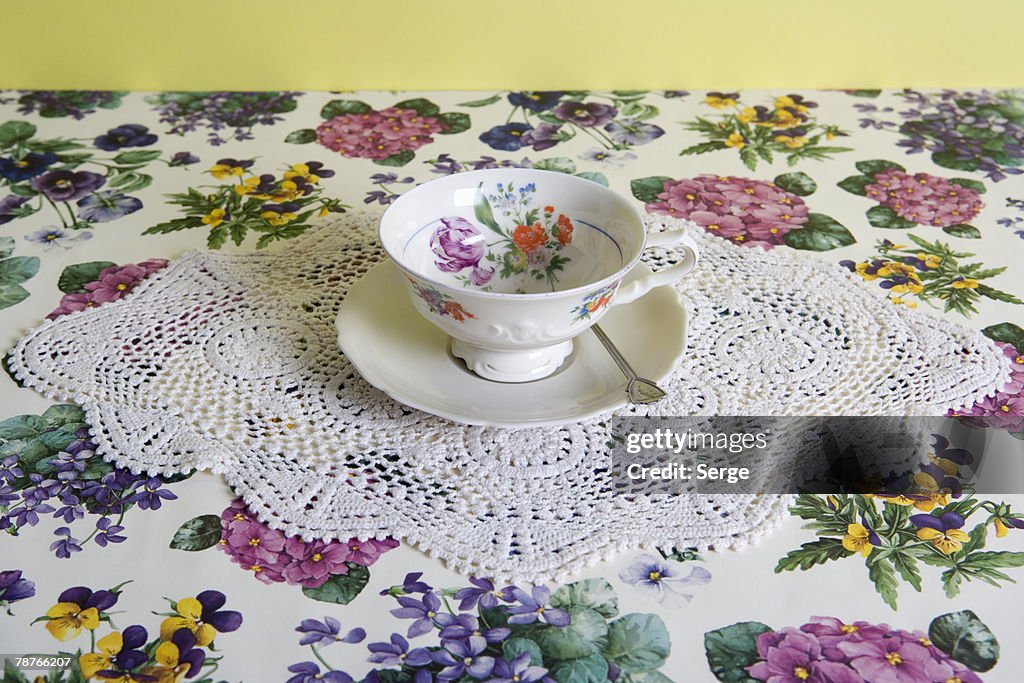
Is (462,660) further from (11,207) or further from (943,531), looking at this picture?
(11,207)

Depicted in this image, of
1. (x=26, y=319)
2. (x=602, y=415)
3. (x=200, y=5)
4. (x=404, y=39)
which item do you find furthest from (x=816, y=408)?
(x=200, y=5)

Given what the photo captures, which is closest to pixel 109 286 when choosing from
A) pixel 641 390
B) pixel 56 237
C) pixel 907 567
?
pixel 56 237

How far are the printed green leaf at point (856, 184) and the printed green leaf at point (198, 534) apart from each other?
0.85 m

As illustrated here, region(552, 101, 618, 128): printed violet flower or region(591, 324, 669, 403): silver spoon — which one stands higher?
region(591, 324, 669, 403): silver spoon

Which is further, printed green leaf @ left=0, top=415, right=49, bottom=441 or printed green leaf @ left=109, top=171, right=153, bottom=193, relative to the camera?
printed green leaf @ left=109, top=171, right=153, bottom=193

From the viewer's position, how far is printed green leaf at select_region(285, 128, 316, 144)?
4.27 ft

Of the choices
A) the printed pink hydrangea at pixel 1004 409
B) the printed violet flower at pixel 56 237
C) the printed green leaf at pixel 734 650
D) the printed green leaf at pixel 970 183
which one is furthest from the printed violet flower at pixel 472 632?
the printed green leaf at pixel 970 183

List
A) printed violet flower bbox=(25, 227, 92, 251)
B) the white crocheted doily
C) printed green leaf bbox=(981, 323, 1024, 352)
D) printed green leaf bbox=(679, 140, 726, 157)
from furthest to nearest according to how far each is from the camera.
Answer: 1. printed green leaf bbox=(679, 140, 726, 157)
2. printed violet flower bbox=(25, 227, 92, 251)
3. printed green leaf bbox=(981, 323, 1024, 352)
4. the white crocheted doily

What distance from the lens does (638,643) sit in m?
0.63

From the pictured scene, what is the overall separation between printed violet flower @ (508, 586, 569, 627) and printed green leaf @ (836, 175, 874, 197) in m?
0.74

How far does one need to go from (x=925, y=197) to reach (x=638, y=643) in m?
0.78

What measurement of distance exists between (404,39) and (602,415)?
835 mm

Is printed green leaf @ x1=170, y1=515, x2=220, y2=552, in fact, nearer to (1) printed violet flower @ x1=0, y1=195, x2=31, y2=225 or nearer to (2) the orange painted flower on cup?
(2) the orange painted flower on cup

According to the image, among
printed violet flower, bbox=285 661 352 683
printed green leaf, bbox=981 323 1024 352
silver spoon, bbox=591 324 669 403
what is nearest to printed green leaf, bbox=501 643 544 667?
printed violet flower, bbox=285 661 352 683
